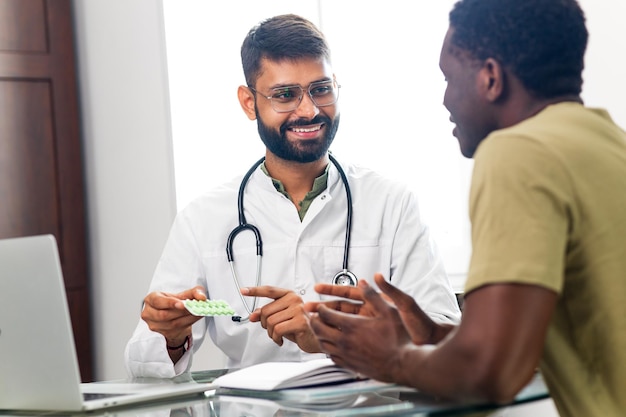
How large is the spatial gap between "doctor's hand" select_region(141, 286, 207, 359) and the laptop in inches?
11.2

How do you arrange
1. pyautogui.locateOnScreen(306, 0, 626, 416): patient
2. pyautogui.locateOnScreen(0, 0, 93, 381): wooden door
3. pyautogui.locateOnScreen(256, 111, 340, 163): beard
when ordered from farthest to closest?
pyautogui.locateOnScreen(0, 0, 93, 381): wooden door
pyautogui.locateOnScreen(256, 111, 340, 163): beard
pyautogui.locateOnScreen(306, 0, 626, 416): patient

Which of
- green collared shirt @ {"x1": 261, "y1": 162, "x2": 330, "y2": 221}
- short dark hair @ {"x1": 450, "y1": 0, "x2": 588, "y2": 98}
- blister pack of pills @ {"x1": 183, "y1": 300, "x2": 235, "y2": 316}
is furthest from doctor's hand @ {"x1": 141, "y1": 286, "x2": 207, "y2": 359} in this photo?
short dark hair @ {"x1": 450, "y1": 0, "x2": 588, "y2": 98}

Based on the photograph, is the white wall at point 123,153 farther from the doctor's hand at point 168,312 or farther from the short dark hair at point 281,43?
the doctor's hand at point 168,312

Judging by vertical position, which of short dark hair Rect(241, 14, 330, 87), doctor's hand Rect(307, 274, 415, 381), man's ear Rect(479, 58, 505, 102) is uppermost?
short dark hair Rect(241, 14, 330, 87)

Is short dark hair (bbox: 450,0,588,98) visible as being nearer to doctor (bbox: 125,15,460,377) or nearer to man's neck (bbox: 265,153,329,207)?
doctor (bbox: 125,15,460,377)

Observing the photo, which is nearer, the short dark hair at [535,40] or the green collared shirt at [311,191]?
the short dark hair at [535,40]

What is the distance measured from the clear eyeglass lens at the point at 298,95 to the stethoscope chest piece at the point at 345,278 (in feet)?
1.42

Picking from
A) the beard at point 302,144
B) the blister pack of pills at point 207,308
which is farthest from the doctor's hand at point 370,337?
the beard at point 302,144

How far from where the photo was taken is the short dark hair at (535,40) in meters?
1.22

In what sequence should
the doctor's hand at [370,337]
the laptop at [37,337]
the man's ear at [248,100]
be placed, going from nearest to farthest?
1. the doctor's hand at [370,337]
2. the laptop at [37,337]
3. the man's ear at [248,100]

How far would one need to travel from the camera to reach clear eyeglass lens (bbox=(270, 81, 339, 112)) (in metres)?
2.32

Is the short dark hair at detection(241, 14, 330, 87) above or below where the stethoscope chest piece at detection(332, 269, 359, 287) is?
above

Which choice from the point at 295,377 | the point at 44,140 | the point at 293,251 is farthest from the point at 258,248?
the point at 44,140

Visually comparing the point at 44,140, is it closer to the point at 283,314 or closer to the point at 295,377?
the point at 283,314
